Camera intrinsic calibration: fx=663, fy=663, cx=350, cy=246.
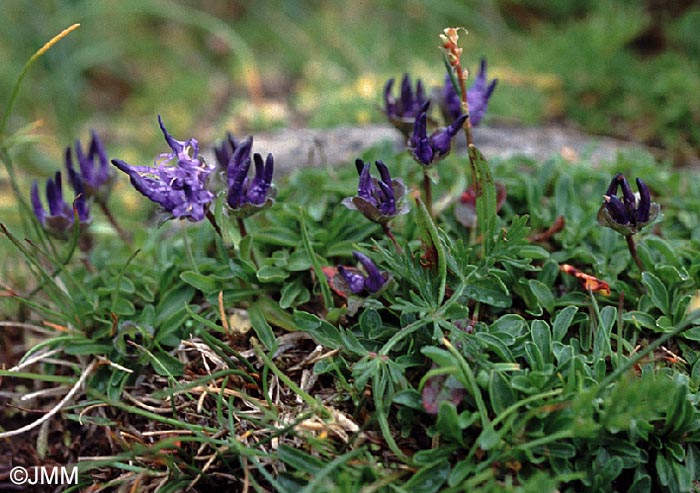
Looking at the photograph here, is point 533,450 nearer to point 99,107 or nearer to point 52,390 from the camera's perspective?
point 52,390

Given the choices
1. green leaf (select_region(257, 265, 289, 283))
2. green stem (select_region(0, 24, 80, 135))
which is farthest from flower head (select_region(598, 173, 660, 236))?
green stem (select_region(0, 24, 80, 135))

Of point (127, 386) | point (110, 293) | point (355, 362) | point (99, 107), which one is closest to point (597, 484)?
point (355, 362)

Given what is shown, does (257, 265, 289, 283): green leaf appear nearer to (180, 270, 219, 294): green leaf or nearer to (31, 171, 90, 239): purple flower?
(180, 270, 219, 294): green leaf

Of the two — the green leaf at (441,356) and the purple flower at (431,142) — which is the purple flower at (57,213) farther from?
the green leaf at (441,356)

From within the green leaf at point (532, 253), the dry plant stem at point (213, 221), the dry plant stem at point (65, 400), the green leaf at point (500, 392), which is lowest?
the dry plant stem at point (65, 400)

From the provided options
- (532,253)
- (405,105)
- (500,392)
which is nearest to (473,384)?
(500,392)

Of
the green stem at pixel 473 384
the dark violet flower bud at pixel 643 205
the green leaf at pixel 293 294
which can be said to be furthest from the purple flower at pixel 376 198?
the dark violet flower bud at pixel 643 205

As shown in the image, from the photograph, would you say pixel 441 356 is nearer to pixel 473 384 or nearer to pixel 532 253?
pixel 473 384
